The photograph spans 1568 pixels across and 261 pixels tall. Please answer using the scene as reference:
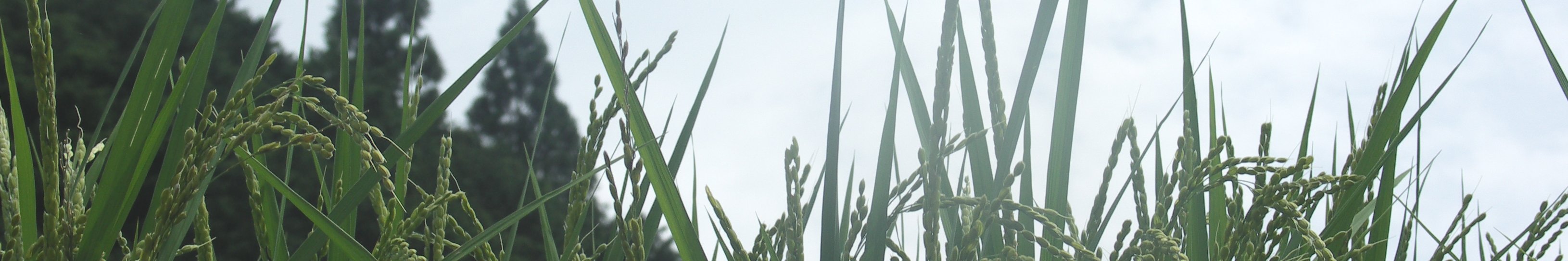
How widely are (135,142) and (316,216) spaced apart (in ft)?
0.47

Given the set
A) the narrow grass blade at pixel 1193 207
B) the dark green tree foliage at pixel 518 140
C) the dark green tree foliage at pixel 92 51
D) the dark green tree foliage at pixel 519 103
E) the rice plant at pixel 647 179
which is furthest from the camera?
the dark green tree foliage at pixel 519 103

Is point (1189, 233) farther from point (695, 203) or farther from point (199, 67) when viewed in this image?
point (199, 67)

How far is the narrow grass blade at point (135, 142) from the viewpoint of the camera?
0.71 meters

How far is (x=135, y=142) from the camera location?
2.40 ft

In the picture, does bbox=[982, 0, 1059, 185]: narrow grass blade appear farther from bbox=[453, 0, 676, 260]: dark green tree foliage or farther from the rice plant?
bbox=[453, 0, 676, 260]: dark green tree foliage

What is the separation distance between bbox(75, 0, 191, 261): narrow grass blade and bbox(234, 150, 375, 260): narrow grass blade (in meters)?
0.07

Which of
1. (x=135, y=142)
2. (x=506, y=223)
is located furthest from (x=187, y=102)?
(x=506, y=223)

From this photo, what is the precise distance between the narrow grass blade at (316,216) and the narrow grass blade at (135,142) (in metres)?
0.07

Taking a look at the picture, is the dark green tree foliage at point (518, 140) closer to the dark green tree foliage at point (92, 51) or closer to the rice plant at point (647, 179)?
the dark green tree foliage at point (92, 51)

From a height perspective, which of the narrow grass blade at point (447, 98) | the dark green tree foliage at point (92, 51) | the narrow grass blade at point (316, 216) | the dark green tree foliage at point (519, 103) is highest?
the dark green tree foliage at point (519, 103)

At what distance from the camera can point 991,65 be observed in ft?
2.45

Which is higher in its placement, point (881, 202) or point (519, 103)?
point (519, 103)

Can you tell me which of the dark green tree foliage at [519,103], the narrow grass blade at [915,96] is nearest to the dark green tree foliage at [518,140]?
the dark green tree foliage at [519,103]

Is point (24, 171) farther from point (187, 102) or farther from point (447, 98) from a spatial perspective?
point (447, 98)
